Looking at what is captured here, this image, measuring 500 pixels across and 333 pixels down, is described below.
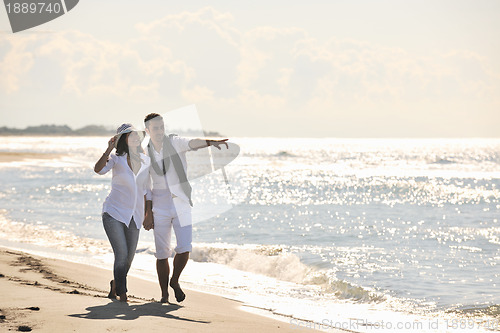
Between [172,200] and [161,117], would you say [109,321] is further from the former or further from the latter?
[161,117]

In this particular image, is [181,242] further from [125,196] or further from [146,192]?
[125,196]

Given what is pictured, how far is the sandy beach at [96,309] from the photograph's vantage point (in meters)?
5.33

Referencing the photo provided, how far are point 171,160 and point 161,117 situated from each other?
47 centimetres

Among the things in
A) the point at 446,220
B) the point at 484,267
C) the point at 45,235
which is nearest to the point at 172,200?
the point at 484,267

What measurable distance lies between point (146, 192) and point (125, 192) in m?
0.24

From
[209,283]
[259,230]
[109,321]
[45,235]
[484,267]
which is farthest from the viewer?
[259,230]

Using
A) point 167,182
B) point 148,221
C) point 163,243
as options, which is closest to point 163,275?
point 163,243

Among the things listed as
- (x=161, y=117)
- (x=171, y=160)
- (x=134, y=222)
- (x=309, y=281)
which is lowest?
(x=309, y=281)

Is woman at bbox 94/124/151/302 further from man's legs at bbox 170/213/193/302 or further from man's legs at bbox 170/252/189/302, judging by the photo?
man's legs at bbox 170/252/189/302

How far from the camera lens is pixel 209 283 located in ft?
32.1

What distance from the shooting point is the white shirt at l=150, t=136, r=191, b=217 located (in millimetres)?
6426

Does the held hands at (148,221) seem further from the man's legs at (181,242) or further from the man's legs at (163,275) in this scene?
the man's legs at (163,275)

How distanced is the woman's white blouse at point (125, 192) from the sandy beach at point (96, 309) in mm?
919

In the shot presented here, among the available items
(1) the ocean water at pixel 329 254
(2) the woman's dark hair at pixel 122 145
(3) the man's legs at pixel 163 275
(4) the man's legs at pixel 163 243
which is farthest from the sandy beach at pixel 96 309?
(2) the woman's dark hair at pixel 122 145
